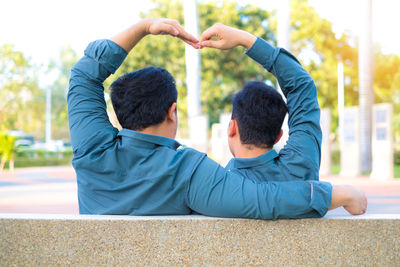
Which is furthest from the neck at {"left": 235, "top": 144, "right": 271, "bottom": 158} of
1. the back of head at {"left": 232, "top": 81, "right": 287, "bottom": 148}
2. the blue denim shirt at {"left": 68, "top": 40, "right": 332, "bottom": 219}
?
the blue denim shirt at {"left": 68, "top": 40, "right": 332, "bottom": 219}

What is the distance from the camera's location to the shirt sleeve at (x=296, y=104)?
1.81 m

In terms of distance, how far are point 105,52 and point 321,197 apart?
1.00m

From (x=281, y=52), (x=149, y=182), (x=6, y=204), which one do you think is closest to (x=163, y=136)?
(x=149, y=182)

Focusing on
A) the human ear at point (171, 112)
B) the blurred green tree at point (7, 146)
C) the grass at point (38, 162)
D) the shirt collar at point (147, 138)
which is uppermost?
the human ear at point (171, 112)

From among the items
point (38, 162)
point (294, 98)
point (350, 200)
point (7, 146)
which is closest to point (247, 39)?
point (294, 98)

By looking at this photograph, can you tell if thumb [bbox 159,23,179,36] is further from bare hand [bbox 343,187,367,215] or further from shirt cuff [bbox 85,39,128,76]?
bare hand [bbox 343,187,367,215]

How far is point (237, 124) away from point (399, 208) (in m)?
6.53

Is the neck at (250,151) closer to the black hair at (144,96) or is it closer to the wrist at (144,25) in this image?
the black hair at (144,96)

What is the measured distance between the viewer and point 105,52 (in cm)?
181

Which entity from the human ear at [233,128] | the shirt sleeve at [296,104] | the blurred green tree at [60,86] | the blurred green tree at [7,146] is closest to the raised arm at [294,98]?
the shirt sleeve at [296,104]

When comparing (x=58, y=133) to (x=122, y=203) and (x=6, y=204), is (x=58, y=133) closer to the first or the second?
(x=6, y=204)

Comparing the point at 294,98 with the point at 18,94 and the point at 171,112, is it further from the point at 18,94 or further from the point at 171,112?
the point at 18,94

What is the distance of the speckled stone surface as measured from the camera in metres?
1.56

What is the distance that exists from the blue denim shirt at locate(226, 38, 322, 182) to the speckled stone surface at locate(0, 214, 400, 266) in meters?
0.27
